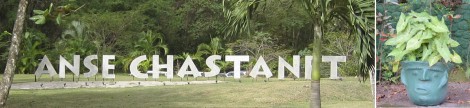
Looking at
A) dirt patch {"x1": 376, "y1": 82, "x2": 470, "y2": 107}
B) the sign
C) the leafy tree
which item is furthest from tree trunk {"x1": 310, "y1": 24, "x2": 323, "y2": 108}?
the leafy tree

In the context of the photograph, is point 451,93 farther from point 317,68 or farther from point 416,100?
point 317,68

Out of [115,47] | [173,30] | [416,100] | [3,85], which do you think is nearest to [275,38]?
[173,30]

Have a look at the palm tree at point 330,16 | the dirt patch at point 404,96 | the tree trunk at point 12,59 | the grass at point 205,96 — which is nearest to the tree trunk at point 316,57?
the palm tree at point 330,16

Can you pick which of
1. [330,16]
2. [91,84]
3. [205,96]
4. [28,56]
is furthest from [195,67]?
[330,16]

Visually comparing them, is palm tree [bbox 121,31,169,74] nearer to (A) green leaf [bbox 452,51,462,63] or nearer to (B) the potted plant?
(B) the potted plant

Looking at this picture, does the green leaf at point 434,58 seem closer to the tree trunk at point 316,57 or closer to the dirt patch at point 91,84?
the tree trunk at point 316,57

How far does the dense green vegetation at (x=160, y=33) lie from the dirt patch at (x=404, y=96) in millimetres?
12051

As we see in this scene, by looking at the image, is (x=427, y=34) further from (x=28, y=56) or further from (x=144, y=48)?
(x=144, y=48)

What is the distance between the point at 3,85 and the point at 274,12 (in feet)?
41.9

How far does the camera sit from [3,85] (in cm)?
527

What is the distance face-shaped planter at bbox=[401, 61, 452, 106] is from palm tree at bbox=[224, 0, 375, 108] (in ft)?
7.71

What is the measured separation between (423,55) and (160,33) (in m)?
16.6

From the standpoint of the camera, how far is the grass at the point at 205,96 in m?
9.22

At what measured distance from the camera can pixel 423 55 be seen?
4.55 ft
